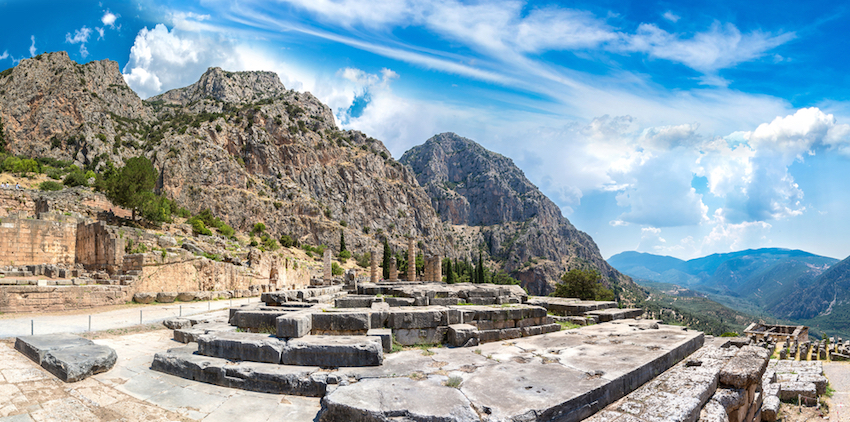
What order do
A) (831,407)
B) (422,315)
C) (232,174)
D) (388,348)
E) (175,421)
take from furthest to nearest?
(232,174)
(831,407)
(422,315)
(388,348)
(175,421)

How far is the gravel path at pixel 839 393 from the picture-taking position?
13279 millimetres

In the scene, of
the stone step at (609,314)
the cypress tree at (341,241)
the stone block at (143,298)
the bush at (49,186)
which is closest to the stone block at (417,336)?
the stone step at (609,314)

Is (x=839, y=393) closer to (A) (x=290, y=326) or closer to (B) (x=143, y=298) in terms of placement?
(A) (x=290, y=326)

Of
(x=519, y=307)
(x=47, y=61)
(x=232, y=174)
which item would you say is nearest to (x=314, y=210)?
(x=232, y=174)

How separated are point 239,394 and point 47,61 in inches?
3263

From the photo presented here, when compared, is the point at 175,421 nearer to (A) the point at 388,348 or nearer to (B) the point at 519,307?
(A) the point at 388,348

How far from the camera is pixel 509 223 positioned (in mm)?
166250

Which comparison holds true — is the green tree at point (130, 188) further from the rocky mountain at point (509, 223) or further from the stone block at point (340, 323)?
the rocky mountain at point (509, 223)

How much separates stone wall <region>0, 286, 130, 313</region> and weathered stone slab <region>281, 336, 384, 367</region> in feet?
46.4

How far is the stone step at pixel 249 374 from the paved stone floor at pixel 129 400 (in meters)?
0.15

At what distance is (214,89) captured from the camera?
10906cm

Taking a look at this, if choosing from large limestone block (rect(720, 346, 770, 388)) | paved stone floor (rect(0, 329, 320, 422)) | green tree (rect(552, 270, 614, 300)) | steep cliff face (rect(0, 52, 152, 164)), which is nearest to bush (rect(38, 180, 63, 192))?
steep cliff face (rect(0, 52, 152, 164))

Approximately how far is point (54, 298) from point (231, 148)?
229 feet

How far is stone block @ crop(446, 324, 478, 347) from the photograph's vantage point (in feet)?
29.7
